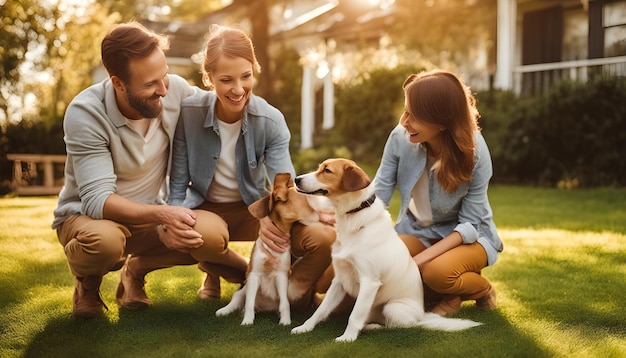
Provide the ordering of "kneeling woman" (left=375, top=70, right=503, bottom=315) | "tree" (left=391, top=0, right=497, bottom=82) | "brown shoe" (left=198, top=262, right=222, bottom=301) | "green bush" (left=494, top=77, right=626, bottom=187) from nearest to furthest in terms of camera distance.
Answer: "kneeling woman" (left=375, top=70, right=503, bottom=315) < "brown shoe" (left=198, top=262, right=222, bottom=301) < "green bush" (left=494, top=77, right=626, bottom=187) < "tree" (left=391, top=0, right=497, bottom=82)

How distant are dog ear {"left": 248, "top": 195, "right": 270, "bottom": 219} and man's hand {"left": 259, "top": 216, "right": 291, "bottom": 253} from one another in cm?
7

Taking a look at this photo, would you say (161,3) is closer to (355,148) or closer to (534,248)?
(355,148)

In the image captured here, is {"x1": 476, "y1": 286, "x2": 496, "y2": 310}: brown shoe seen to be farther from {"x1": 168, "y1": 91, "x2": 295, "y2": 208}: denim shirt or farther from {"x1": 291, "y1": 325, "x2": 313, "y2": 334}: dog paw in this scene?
{"x1": 168, "y1": 91, "x2": 295, "y2": 208}: denim shirt

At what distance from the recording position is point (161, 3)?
37531 mm

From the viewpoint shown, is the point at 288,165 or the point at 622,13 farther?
the point at 622,13

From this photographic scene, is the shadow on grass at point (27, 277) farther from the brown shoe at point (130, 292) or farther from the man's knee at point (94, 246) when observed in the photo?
the man's knee at point (94, 246)

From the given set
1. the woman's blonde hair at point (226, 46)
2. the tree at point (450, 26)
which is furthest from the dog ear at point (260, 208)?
the tree at point (450, 26)

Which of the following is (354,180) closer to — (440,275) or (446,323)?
(440,275)

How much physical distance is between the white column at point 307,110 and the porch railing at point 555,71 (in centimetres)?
601

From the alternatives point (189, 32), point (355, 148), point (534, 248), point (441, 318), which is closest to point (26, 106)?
point (355, 148)

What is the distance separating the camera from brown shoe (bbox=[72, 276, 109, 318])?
12.9ft

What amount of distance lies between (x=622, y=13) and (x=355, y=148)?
250 inches

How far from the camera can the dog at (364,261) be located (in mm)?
3582

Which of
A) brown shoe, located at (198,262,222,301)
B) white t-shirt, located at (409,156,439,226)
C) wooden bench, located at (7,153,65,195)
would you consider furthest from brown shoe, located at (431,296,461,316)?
wooden bench, located at (7,153,65,195)
